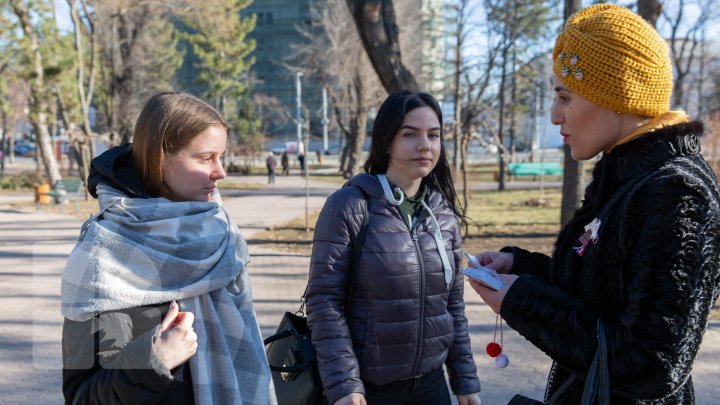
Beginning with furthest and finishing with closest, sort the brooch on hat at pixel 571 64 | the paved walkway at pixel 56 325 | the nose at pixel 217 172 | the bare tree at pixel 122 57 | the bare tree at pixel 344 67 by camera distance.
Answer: the bare tree at pixel 344 67 < the bare tree at pixel 122 57 < the paved walkway at pixel 56 325 < the nose at pixel 217 172 < the brooch on hat at pixel 571 64

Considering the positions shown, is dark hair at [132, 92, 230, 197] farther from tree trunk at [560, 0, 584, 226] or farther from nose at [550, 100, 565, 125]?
tree trunk at [560, 0, 584, 226]

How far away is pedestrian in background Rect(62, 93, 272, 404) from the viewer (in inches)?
66.3

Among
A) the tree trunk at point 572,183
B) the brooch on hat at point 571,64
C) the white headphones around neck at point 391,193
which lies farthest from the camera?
the tree trunk at point 572,183

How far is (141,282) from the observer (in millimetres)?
1771

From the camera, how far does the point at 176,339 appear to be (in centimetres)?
171

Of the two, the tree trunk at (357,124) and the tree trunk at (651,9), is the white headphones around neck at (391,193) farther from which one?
the tree trunk at (357,124)

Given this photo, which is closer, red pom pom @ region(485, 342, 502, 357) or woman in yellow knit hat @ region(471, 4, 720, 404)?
woman in yellow knit hat @ region(471, 4, 720, 404)

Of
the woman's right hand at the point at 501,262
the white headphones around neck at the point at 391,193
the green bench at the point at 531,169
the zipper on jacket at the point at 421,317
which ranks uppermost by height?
the white headphones around neck at the point at 391,193

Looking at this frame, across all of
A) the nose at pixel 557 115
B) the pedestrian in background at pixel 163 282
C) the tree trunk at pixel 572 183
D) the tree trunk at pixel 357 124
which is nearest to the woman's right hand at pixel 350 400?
the pedestrian in background at pixel 163 282

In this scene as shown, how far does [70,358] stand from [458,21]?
20030 mm

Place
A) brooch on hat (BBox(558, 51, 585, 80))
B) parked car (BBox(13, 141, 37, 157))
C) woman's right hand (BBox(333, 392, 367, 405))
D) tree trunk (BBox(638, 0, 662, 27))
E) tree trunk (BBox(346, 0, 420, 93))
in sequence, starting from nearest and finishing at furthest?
1. brooch on hat (BBox(558, 51, 585, 80))
2. woman's right hand (BBox(333, 392, 367, 405))
3. tree trunk (BBox(346, 0, 420, 93))
4. tree trunk (BBox(638, 0, 662, 27))
5. parked car (BBox(13, 141, 37, 157))

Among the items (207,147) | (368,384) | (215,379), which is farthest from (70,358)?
(368,384)

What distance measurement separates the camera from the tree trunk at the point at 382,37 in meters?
9.86

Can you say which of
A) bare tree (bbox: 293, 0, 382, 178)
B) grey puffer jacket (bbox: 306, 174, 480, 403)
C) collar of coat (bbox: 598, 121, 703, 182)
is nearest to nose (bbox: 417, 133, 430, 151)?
grey puffer jacket (bbox: 306, 174, 480, 403)
